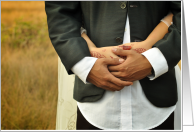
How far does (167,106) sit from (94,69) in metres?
0.51

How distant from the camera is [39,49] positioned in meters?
2.22

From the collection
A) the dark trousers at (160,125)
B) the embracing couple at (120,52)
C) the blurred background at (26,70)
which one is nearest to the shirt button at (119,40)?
the embracing couple at (120,52)

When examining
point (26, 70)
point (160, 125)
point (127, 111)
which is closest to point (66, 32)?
point (127, 111)

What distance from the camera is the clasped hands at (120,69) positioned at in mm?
824

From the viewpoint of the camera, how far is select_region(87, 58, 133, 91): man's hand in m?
0.82

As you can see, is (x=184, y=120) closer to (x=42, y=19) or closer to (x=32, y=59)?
(x=32, y=59)

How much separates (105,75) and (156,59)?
0.28m

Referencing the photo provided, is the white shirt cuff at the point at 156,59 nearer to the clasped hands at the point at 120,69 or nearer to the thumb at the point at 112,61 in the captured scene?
the clasped hands at the point at 120,69

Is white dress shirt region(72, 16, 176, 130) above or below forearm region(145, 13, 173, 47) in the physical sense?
below

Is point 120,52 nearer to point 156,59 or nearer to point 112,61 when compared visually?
point 112,61

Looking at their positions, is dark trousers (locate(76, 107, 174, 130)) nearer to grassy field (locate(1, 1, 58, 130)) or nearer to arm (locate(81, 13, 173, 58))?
arm (locate(81, 13, 173, 58))

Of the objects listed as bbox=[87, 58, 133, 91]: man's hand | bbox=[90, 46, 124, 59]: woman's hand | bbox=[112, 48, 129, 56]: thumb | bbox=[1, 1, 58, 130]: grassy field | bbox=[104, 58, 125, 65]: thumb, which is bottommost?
bbox=[1, 1, 58, 130]: grassy field

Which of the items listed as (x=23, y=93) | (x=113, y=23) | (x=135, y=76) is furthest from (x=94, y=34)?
(x=23, y=93)

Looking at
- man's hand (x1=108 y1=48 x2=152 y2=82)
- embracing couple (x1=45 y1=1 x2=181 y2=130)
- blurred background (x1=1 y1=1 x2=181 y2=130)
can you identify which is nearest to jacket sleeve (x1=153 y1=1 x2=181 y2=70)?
embracing couple (x1=45 y1=1 x2=181 y2=130)
